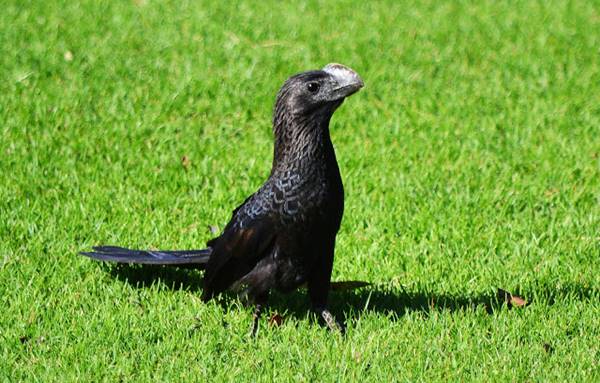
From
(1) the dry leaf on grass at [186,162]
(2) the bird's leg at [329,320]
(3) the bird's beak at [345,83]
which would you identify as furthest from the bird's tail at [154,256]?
(1) the dry leaf on grass at [186,162]

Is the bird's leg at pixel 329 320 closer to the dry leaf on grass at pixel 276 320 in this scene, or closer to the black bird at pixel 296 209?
the black bird at pixel 296 209

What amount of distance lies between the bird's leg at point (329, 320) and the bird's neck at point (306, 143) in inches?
30.3

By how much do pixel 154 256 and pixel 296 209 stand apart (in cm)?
100

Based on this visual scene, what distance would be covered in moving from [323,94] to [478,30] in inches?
212

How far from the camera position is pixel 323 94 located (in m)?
4.77

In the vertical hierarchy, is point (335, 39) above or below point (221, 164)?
above

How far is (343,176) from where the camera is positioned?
7.09 m

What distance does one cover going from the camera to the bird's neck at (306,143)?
483 cm

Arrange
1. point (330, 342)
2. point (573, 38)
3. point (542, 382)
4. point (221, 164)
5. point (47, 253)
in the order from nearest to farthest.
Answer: point (542, 382)
point (330, 342)
point (47, 253)
point (221, 164)
point (573, 38)

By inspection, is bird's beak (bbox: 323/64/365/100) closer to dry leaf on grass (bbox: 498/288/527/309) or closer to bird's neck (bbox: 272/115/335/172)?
bird's neck (bbox: 272/115/335/172)

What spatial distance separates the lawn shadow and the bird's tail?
0.17 m

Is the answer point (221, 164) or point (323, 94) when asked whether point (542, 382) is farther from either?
point (221, 164)

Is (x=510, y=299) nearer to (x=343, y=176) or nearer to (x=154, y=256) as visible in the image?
(x=154, y=256)

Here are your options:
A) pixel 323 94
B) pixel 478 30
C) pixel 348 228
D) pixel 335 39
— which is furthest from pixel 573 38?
pixel 323 94
